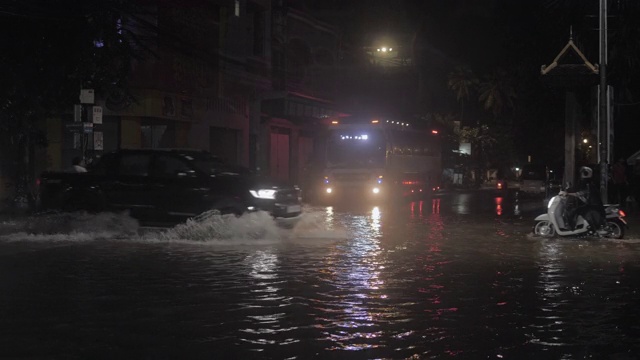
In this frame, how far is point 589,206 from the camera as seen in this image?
1580 cm

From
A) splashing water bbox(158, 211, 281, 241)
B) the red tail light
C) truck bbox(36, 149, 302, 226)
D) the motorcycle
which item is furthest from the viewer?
the red tail light

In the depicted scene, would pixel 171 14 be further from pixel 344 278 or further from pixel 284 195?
pixel 344 278

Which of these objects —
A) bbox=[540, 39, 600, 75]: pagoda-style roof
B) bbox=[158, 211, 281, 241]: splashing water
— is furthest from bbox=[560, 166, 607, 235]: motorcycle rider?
bbox=[540, 39, 600, 75]: pagoda-style roof

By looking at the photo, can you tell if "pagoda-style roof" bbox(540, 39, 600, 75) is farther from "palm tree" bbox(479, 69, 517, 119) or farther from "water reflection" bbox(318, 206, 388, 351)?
"palm tree" bbox(479, 69, 517, 119)

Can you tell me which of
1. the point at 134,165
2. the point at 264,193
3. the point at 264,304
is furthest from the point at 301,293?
the point at 134,165

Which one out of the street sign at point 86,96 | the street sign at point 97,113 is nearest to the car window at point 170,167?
the street sign at point 86,96

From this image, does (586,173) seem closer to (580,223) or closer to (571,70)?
(580,223)

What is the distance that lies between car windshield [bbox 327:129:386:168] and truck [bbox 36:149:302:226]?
1599 cm

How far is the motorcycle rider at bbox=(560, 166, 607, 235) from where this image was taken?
15719 millimetres

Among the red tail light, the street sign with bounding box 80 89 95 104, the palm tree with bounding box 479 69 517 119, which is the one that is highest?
the palm tree with bounding box 479 69 517 119

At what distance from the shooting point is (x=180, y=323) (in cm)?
741

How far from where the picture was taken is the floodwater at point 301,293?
659 centimetres

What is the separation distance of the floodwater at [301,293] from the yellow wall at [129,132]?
1010 centimetres

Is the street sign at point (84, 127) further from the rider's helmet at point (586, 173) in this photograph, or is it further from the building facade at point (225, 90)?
the rider's helmet at point (586, 173)
